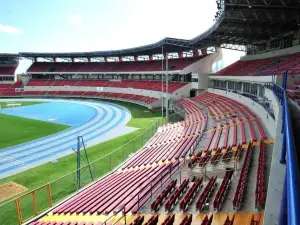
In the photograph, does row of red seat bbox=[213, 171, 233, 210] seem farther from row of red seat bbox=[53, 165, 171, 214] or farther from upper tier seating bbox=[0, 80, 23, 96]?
upper tier seating bbox=[0, 80, 23, 96]

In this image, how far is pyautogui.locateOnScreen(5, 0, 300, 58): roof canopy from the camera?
59.0 ft

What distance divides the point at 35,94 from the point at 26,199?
1976 inches

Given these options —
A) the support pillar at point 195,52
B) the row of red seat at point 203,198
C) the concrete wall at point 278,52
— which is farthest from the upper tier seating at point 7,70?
the row of red seat at point 203,198

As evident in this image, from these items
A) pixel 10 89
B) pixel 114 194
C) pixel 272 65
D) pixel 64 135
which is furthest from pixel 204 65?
pixel 10 89

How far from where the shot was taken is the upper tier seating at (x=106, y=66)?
46.8m

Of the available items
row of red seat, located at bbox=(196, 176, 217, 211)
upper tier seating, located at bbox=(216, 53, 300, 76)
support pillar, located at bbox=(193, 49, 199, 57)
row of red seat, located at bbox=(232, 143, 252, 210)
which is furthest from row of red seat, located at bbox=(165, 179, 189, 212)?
support pillar, located at bbox=(193, 49, 199, 57)

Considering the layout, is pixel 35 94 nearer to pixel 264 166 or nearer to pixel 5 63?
pixel 5 63

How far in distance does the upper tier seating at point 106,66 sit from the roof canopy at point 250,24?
3.37m

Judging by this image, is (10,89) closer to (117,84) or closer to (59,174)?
(117,84)

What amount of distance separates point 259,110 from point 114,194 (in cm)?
1117

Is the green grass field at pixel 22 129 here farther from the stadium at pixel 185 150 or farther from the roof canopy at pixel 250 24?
the roof canopy at pixel 250 24

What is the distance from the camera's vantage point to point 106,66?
57.3m

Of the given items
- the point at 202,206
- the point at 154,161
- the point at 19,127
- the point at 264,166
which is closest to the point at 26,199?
the point at 154,161

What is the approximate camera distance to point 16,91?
5741 cm
